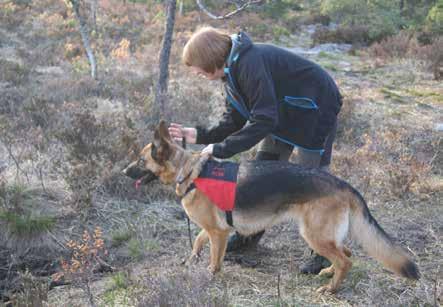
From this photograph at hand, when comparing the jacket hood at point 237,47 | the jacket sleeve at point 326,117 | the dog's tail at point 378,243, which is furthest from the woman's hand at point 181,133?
the dog's tail at point 378,243

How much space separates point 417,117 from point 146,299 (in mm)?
7543

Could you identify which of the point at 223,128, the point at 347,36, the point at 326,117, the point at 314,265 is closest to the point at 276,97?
the point at 326,117

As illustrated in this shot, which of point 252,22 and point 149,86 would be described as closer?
point 149,86

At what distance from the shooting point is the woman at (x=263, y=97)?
10.5 ft

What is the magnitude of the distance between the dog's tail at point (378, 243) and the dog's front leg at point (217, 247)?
107 cm

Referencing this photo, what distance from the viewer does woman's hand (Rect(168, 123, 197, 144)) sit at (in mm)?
3715

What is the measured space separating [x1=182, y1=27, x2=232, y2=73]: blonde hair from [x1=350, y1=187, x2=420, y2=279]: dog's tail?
4.87ft

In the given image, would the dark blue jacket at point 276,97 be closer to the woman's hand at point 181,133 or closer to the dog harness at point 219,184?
the dog harness at point 219,184

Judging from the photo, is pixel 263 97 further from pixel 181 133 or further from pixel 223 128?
pixel 181 133

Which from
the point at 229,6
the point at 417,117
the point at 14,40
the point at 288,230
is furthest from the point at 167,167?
the point at 229,6

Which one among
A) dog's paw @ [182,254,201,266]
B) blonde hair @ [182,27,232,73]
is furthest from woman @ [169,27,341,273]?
dog's paw @ [182,254,201,266]

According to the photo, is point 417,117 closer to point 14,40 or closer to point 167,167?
point 167,167

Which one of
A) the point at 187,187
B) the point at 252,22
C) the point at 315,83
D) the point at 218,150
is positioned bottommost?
the point at 252,22

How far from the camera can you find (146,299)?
9.96ft
